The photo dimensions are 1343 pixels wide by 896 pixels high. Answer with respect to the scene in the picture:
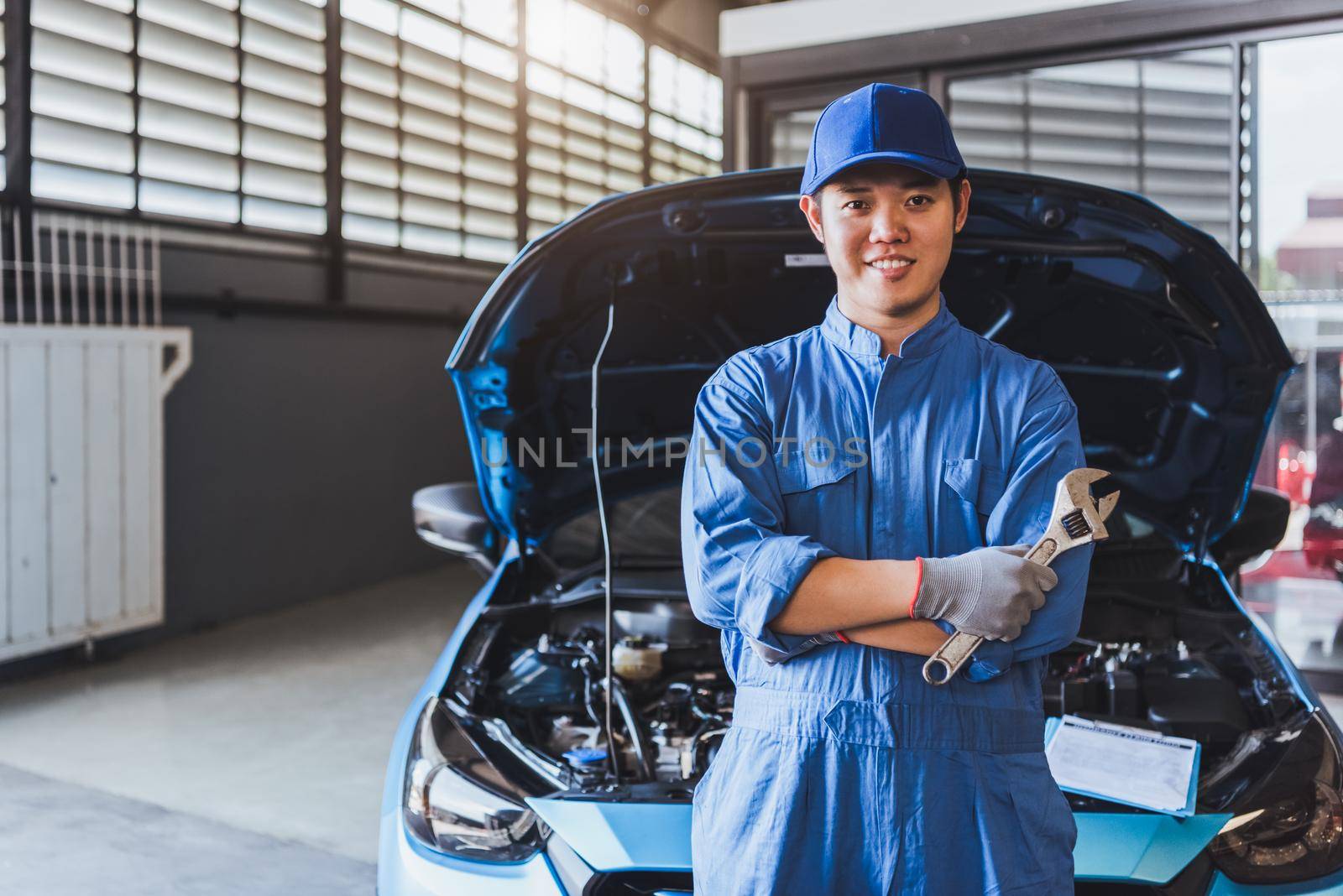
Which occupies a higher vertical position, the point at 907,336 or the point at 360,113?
the point at 360,113

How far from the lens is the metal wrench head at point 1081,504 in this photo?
3.55 feet

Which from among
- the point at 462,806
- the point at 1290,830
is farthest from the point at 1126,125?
the point at 462,806

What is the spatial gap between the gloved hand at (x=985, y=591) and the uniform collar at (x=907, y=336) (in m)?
0.24

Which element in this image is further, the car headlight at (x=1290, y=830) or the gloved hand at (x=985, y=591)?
the car headlight at (x=1290, y=830)

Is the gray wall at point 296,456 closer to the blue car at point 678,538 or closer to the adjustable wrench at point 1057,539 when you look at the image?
the blue car at point 678,538

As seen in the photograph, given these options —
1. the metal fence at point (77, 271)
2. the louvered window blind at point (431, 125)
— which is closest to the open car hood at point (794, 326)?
the metal fence at point (77, 271)

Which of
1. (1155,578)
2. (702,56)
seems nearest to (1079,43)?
(1155,578)

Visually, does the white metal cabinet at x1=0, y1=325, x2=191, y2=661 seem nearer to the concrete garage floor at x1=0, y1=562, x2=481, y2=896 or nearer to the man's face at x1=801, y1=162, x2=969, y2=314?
the concrete garage floor at x1=0, y1=562, x2=481, y2=896

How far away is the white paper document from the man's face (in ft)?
2.49

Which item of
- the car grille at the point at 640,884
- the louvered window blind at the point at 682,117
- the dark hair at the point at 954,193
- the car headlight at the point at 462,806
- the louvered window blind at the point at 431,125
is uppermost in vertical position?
the louvered window blind at the point at 682,117

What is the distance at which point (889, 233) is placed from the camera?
3.84 feet

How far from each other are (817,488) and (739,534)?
105mm

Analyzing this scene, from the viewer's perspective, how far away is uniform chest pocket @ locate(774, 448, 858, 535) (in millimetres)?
1185

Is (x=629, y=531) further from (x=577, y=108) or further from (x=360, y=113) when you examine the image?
(x=577, y=108)
